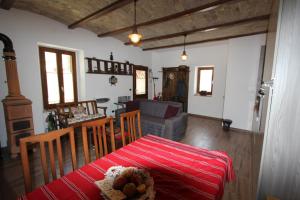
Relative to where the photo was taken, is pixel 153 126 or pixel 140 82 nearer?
pixel 153 126

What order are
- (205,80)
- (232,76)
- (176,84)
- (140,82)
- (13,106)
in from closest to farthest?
1. (13,106)
2. (232,76)
3. (205,80)
4. (176,84)
5. (140,82)

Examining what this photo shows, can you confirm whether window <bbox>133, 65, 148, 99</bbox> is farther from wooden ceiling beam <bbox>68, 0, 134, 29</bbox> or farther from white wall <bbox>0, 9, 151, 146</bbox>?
wooden ceiling beam <bbox>68, 0, 134, 29</bbox>

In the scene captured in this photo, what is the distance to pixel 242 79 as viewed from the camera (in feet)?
13.4

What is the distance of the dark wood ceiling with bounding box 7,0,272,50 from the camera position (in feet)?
8.86

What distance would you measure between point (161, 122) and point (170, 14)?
2.37 metres

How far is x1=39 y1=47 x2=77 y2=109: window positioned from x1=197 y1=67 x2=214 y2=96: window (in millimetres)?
4568

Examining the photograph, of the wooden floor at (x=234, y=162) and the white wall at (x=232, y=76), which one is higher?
the white wall at (x=232, y=76)

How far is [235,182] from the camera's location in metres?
2.08

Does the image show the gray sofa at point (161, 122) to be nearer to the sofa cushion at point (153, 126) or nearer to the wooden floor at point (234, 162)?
the sofa cushion at point (153, 126)

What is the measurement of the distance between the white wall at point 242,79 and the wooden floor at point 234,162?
0.53 m

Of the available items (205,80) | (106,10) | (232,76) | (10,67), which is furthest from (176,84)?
(10,67)

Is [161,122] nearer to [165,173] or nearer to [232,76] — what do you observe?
[165,173]

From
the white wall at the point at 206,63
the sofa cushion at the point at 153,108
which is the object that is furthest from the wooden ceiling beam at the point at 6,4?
the white wall at the point at 206,63

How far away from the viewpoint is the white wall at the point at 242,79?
385cm
